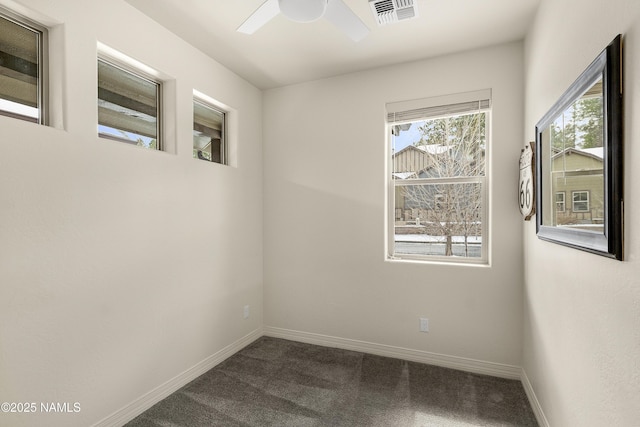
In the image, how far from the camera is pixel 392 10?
80.7 inches

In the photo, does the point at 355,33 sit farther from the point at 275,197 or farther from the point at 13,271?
the point at 13,271

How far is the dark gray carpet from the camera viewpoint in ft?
6.90

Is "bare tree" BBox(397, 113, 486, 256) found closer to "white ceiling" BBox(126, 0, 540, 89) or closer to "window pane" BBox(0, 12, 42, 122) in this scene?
"white ceiling" BBox(126, 0, 540, 89)

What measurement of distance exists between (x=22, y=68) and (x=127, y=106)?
23.7 inches

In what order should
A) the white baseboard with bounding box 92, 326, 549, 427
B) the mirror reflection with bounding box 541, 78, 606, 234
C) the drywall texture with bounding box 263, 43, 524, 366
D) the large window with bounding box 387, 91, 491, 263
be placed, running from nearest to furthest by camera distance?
the mirror reflection with bounding box 541, 78, 606, 234 < the white baseboard with bounding box 92, 326, 549, 427 < the drywall texture with bounding box 263, 43, 524, 366 < the large window with bounding box 387, 91, 491, 263

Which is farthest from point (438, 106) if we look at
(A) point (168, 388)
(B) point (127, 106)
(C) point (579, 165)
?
(A) point (168, 388)

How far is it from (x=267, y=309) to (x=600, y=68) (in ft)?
10.8

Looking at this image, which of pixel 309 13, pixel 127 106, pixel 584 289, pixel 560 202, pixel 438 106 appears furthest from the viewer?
pixel 438 106

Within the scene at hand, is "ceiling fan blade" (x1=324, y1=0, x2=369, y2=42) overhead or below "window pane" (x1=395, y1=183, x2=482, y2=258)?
overhead

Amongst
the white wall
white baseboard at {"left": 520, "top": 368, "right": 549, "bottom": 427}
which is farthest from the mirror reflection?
the white wall

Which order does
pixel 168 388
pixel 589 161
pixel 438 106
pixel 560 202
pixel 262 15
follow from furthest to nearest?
1. pixel 438 106
2. pixel 168 388
3. pixel 262 15
4. pixel 560 202
5. pixel 589 161

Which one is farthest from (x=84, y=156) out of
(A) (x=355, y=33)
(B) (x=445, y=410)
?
(B) (x=445, y=410)

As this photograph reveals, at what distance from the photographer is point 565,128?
1.50 m

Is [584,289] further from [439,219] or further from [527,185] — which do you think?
[439,219]
